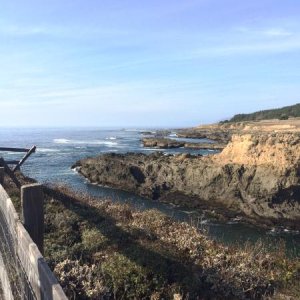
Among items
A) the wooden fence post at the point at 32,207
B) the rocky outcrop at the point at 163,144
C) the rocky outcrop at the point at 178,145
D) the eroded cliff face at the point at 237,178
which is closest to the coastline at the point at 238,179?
the eroded cliff face at the point at 237,178

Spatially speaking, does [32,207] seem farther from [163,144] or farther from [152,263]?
[163,144]

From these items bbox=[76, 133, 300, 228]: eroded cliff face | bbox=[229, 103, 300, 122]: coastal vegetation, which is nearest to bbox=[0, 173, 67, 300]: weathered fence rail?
bbox=[76, 133, 300, 228]: eroded cliff face

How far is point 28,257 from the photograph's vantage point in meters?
3.64

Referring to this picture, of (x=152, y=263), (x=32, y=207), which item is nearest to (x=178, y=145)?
(x=152, y=263)

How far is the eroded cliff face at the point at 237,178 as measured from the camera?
82.9 ft

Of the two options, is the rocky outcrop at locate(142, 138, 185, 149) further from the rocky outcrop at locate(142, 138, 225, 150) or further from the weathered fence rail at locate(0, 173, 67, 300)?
the weathered fence rail at locate(0, 173, 67, 300)

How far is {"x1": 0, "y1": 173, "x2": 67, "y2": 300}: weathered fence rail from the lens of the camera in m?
3.02

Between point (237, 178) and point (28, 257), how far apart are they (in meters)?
25.4

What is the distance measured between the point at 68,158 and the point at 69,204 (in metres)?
45.7

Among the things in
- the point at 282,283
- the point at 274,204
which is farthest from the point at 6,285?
the point at 274,204

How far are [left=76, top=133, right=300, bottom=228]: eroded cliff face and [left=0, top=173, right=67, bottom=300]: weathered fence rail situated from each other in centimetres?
1998

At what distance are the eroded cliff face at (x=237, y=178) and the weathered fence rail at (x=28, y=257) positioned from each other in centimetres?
1998

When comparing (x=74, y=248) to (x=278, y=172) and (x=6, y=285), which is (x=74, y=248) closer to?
(x=6, y=285)

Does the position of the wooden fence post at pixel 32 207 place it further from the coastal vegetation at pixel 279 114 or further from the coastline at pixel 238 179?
the coastal vegetation at pixel 279 114
